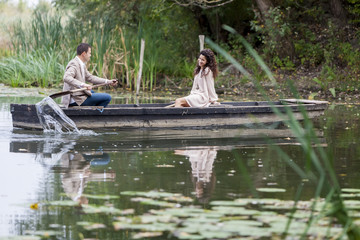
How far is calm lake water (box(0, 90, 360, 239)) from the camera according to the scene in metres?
5.02

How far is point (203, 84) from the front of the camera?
456 inches

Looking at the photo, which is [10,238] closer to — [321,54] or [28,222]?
[28,222]

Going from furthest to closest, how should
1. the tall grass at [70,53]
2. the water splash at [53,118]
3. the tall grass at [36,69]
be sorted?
the tall grass at [36,69] < the tall grass at [70,53] < the water splash at [53,118]

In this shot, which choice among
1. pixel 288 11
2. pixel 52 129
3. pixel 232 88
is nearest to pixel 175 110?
pixel 52 129

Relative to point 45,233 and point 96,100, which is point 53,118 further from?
point 45,233

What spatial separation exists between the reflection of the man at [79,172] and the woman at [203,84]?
140 inches

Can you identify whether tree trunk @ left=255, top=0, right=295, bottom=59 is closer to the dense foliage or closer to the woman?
the dense foliage

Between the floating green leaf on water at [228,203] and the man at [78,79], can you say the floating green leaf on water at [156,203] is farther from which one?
the man at [78,79]

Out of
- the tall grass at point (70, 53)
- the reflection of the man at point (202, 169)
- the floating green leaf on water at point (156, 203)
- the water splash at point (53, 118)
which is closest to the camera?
the floating green leaf on water at point (156, 203)

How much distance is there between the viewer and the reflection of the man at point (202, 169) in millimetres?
5781

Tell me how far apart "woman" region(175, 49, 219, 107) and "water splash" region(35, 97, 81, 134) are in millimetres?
2098

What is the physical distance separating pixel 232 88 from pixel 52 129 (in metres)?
11.0

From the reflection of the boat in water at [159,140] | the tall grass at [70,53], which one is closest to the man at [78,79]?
the reflection of the boat in water at [159,140]

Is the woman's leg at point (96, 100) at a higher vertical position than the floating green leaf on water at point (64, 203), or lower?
higher
